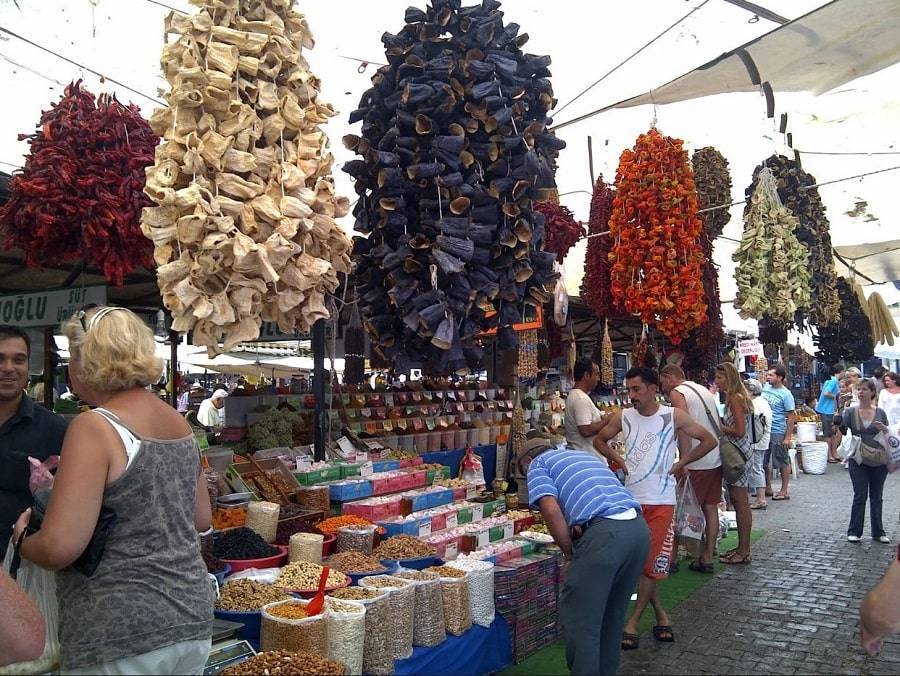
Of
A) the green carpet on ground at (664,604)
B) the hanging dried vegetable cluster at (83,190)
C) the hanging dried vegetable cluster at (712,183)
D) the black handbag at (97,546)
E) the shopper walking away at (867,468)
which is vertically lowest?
the green carpet on ground at (664,604)

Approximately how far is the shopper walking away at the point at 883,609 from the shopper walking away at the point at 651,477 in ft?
7.23

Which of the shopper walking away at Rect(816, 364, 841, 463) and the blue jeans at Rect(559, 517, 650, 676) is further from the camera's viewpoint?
the shopper walking away at Rect(816, 364, 841, 463)

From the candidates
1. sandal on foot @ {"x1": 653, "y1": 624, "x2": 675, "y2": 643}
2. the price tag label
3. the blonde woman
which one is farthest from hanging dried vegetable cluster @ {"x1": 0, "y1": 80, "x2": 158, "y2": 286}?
the blonde woman

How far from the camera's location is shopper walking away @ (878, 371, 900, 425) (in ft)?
25.6

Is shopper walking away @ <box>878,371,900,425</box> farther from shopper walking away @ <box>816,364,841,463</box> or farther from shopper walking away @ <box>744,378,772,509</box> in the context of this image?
shopper walking away @ <box>816,364,841,463</box>

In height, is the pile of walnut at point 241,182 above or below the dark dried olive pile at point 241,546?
above

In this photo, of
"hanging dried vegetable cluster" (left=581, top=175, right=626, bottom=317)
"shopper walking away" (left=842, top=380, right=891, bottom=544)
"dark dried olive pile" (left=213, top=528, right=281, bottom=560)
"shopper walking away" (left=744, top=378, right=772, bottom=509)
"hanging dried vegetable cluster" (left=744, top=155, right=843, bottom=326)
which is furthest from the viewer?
"shopper walking away" (left=744, top=378, right=772, bottom=509)

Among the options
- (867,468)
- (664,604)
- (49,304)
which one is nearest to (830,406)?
(867,468)

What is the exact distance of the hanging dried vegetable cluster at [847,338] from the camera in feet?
29.1

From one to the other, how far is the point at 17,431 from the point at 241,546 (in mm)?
1215

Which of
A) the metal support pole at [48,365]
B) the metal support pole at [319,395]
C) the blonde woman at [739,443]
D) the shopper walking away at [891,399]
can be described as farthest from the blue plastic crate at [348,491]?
the shopper walking away at [891,399]

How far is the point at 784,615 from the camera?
4.61 m

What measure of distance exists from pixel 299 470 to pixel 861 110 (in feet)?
17.2

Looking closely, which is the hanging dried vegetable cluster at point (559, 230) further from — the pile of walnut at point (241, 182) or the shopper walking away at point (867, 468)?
the shopper walking away at point (867, 468)
